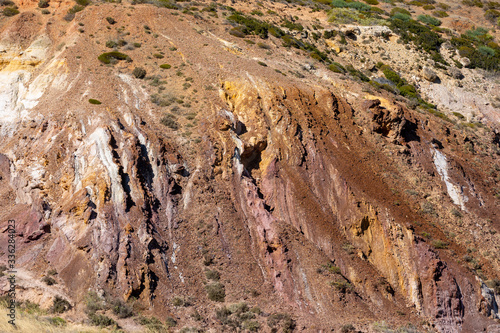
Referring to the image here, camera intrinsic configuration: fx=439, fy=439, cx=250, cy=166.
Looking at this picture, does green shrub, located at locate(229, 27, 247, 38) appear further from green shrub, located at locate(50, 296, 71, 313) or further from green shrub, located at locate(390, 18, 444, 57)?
green shrub, located at locate(50, 296, 71, 313)

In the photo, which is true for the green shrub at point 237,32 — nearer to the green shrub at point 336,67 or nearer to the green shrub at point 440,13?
the green shrub at point 336,67

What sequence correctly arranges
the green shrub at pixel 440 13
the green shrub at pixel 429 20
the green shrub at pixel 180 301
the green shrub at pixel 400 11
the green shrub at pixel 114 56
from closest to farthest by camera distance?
the green shrub at pixel 180 301, the green shrub at pixel 114 56, the green shrub at pixel 429 20, the green shrub at pixel 400 11, the green shrub at pixel 440 13

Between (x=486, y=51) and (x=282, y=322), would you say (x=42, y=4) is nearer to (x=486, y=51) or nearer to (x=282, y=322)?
(x=282, y=322)

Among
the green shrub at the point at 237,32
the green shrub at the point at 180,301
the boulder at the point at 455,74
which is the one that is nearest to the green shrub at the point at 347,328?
the green shrub at the point at 180,301

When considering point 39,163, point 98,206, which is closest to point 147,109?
point 39,163

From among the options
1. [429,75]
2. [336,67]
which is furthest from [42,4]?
[429,75]

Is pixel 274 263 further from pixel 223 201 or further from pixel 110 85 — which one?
pixel 110 85

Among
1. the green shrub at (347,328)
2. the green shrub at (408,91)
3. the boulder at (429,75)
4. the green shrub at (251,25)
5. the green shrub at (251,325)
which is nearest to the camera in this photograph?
the green shrub at (251,325)
